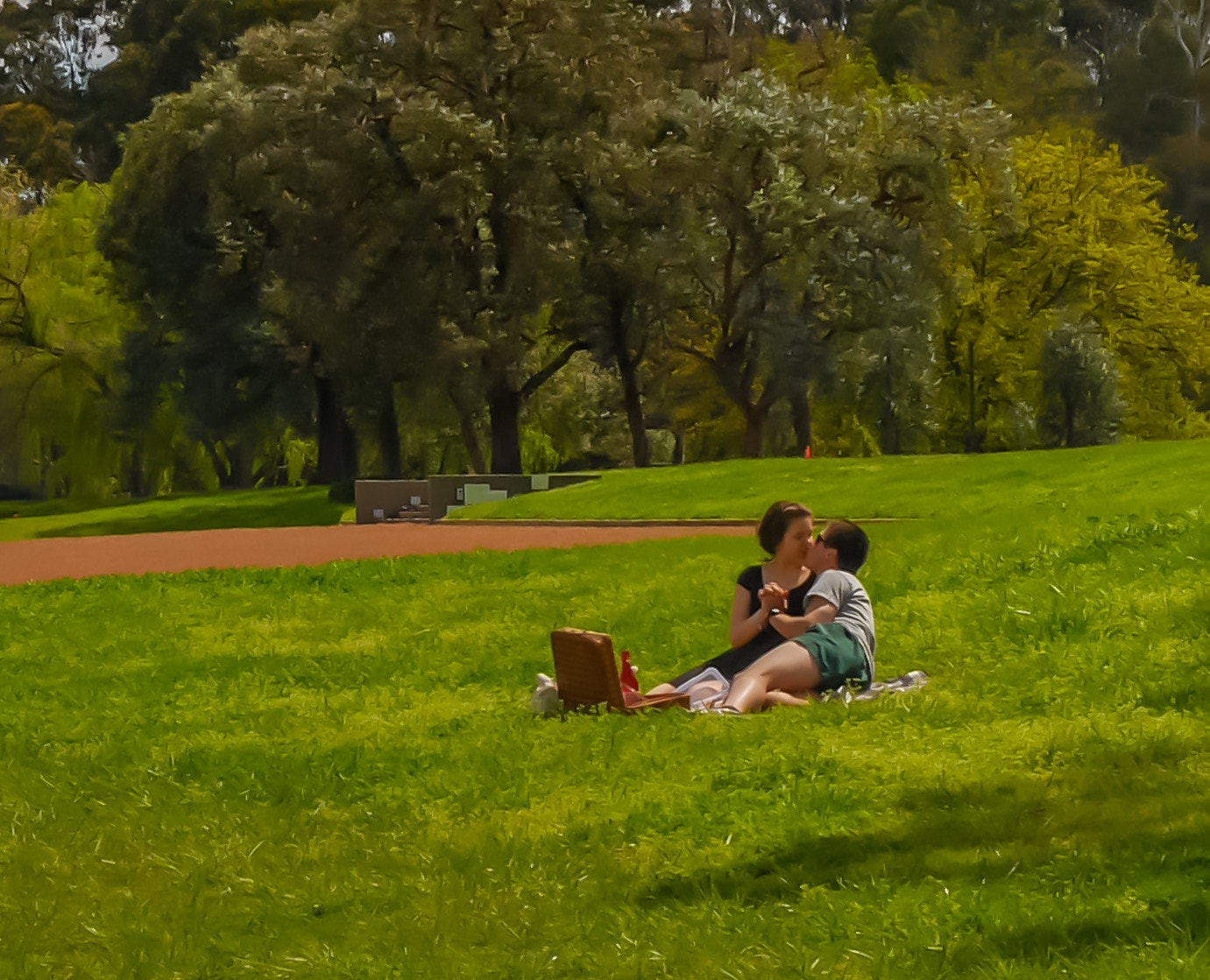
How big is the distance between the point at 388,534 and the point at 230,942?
21.5 m

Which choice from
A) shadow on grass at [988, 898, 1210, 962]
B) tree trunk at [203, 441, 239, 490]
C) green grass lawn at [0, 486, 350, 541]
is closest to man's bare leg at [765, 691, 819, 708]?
shadow on grass at [988, 898, 1210, 962]

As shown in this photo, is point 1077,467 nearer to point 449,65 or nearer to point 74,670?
point 74,670

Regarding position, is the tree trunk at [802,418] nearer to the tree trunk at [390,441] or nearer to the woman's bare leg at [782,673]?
the tree trunk at [390,441]

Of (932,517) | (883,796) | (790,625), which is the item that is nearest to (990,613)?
(790,625)

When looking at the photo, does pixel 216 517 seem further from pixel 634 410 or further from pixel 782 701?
pixel 782 701

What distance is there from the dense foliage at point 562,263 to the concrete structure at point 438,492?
12.7 ft

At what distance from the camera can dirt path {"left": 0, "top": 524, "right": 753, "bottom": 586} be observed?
23000 mm

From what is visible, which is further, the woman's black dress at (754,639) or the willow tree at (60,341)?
the willow tree at (60,341)

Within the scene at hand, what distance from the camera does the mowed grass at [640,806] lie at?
17.8ft

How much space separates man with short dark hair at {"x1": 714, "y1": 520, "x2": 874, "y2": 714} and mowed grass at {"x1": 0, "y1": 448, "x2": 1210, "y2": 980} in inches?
14.2

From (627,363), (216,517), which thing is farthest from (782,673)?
(216,517)

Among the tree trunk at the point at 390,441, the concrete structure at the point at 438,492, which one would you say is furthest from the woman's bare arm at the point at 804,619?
the tree trunk at the point at 390,441

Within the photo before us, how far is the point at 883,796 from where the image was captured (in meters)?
7.20

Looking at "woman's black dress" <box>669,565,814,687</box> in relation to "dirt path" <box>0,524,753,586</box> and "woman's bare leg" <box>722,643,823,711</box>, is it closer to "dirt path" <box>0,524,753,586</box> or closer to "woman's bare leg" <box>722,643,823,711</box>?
"woman's bare leg" <box>722,643,823,711</box>
